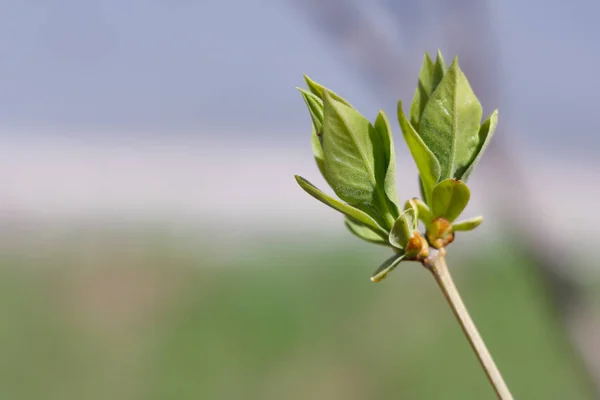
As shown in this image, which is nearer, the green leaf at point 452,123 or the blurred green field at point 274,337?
the green leaf at point 452,123

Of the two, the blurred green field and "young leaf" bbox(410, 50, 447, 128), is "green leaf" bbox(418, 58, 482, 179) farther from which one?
the blurred green field

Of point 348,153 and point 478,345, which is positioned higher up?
point 348,153

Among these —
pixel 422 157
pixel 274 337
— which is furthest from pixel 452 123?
pixel 274 337

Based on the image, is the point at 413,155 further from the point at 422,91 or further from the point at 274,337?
the point at 274,337

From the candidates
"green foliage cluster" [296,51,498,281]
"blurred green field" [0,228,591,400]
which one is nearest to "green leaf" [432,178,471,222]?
"green foliage cluster" [296,51,498,281]

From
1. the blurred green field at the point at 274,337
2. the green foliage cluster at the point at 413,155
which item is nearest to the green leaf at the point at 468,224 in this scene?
the green foliage cluster at the point at 413,155

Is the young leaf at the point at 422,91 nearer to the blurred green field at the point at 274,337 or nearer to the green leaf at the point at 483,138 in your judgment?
the green leaf at the point at 483,138

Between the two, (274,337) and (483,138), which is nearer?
(483,138)

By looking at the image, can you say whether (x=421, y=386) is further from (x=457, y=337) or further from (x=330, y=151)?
(x=330, y=151)
